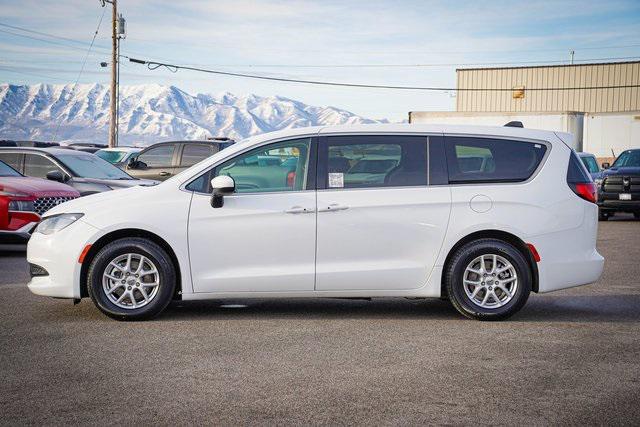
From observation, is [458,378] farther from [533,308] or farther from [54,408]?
[533,308]

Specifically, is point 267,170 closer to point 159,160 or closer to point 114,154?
point 159,160

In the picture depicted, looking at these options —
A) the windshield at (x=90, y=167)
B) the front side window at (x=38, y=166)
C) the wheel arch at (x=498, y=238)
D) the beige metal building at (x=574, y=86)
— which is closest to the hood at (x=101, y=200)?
the wheel arch at (x=498, y=238)

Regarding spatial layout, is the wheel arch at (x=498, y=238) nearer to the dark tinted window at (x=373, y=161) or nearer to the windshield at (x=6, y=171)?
the dark tinted window at (x=373, y=161)

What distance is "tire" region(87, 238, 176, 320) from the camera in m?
7.35

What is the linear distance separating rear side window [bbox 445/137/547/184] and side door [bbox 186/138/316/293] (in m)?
1.32

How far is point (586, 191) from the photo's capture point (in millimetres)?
7773

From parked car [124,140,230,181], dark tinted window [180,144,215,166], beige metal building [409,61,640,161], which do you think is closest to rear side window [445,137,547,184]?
parked car [124,140,230,181]

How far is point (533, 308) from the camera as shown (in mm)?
8297

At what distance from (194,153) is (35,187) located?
7357 millimetres

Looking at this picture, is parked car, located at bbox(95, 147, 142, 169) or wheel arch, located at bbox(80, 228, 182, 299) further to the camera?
parked car, located at bbox(95, 147, 142, 169)

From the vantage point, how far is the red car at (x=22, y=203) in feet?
39.8

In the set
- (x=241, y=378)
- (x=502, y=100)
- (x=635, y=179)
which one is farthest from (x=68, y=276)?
(x=502, y=100)

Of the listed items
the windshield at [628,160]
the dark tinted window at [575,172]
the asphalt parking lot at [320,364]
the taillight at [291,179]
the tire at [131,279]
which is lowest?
the asphalt parking lot at [320,364]

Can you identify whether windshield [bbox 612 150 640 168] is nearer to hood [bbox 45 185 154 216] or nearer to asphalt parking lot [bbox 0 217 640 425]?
asphalt parking lot [bbox 0 217 640 425]
